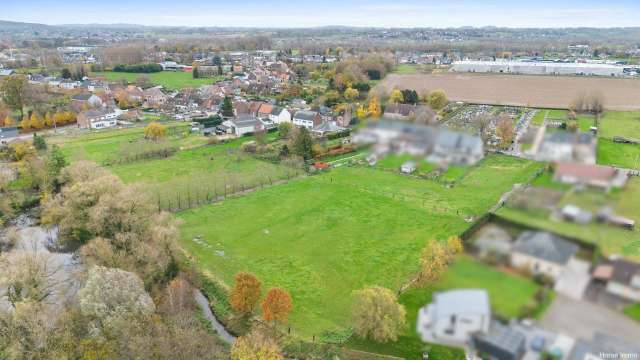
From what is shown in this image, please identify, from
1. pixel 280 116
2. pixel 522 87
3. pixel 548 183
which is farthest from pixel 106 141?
pixel 522 87

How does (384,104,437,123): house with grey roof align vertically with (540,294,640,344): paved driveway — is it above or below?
above

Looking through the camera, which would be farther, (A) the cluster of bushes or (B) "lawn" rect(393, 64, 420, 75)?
(A) the cluster of bushes

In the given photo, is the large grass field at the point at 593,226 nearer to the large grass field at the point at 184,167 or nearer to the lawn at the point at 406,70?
the large grass field at the point at 184,167

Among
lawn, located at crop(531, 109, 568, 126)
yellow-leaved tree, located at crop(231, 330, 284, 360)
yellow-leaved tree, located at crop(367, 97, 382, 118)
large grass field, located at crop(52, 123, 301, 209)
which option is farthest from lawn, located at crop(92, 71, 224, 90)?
yellow-leaved tree, located at crop(231, 330, 284, 360)

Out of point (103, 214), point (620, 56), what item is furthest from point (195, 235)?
point (620, 56)

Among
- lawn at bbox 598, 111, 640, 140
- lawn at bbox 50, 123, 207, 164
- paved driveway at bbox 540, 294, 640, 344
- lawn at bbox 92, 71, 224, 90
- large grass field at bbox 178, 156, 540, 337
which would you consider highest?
paved driveway at bbox 540, 294, 640, 344

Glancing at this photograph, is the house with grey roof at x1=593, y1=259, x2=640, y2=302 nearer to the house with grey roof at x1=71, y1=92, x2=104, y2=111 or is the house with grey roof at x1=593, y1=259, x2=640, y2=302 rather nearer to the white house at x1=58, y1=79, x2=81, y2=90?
the house with grey roof at x1=71, y1=92, x2=104, y2=111

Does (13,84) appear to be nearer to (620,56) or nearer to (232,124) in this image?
(232,124)

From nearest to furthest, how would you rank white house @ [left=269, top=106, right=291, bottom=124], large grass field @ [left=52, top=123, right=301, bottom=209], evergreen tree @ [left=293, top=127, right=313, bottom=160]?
large grass field @ [left=52, top=123, right=301, bottom=209]
evergreen tree @ [left=293, top=127, right=313, bottom=160]
white house @ [left=269, top=106, right=291, bottom=124]
